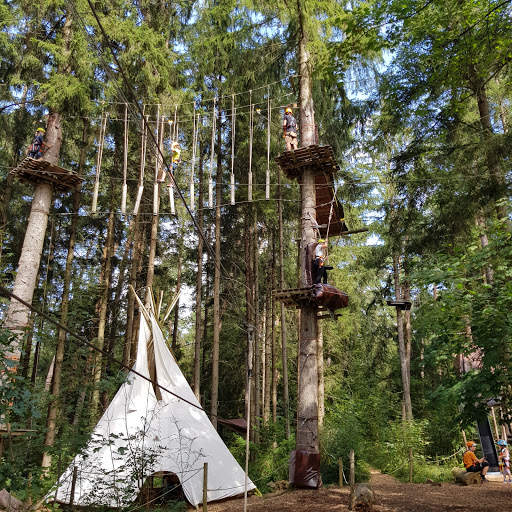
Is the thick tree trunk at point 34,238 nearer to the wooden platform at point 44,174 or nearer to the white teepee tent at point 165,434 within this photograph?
the wooden platform at point 44,174

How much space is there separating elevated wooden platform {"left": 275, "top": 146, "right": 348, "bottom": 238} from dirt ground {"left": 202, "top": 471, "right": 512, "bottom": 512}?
15.4ft

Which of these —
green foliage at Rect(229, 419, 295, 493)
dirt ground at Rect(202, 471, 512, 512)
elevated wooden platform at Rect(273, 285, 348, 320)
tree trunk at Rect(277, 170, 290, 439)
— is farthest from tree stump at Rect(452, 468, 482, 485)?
tree trunk at Rect(277, 170, 290, 439)

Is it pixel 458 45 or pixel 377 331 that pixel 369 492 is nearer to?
pixel 458 45

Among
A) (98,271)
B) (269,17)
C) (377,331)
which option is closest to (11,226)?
(98,271)

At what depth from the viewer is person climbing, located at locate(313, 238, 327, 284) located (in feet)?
28.2

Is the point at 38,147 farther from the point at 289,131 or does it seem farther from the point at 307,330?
the point at 307,330

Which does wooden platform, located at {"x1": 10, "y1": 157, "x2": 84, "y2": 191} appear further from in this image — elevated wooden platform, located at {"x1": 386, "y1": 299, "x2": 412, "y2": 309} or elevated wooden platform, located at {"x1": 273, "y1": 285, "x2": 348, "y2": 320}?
elevated wooden platform, located at {"x1": 386, "y1": 299, "x2": 412, "y2": 309}

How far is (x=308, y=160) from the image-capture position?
941cm

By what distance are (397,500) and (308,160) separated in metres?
6.38

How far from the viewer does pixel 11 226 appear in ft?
49.1

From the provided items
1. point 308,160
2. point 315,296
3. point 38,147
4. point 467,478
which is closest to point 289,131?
point 308,160

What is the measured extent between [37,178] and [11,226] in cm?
674

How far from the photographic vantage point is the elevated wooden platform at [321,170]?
925 cm

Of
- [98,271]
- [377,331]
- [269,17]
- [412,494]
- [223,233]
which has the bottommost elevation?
[412,494]
